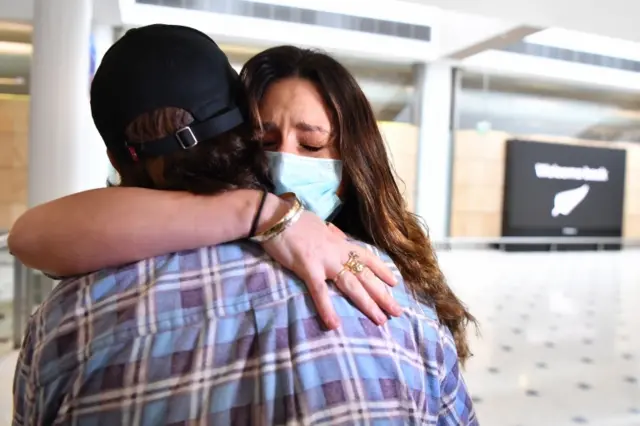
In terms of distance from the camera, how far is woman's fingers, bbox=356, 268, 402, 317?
900 millimetres

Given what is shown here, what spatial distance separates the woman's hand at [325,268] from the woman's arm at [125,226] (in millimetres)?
47

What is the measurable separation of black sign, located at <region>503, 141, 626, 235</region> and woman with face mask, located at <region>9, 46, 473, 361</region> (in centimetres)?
1082

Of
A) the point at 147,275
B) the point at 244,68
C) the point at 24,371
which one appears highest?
the point at 244,68

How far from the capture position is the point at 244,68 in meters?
1.14

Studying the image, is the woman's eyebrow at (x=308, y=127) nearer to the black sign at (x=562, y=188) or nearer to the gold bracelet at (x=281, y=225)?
the gold bracelet at (x=281, y=225)

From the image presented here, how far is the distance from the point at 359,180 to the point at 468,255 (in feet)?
32.5

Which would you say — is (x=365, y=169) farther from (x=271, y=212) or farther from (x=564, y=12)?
(x=564, y=12)

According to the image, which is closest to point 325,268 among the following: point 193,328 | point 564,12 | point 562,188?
point 193,328

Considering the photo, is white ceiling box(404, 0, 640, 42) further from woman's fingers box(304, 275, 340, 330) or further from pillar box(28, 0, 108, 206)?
woman's fingers box(304, 275, 340, 330)

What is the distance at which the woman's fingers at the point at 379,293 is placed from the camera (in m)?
0.90

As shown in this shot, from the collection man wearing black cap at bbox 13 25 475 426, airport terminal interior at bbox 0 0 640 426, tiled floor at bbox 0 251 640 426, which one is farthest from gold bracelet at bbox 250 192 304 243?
tiled floor at bbox 0 251 640 426

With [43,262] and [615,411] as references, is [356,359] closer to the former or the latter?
[43,262]

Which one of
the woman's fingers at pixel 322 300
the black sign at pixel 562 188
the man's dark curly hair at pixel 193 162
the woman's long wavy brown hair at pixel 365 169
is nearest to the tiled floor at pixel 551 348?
the black sign at pixel 562 188

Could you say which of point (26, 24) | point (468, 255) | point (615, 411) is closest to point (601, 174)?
point (468, 255)
